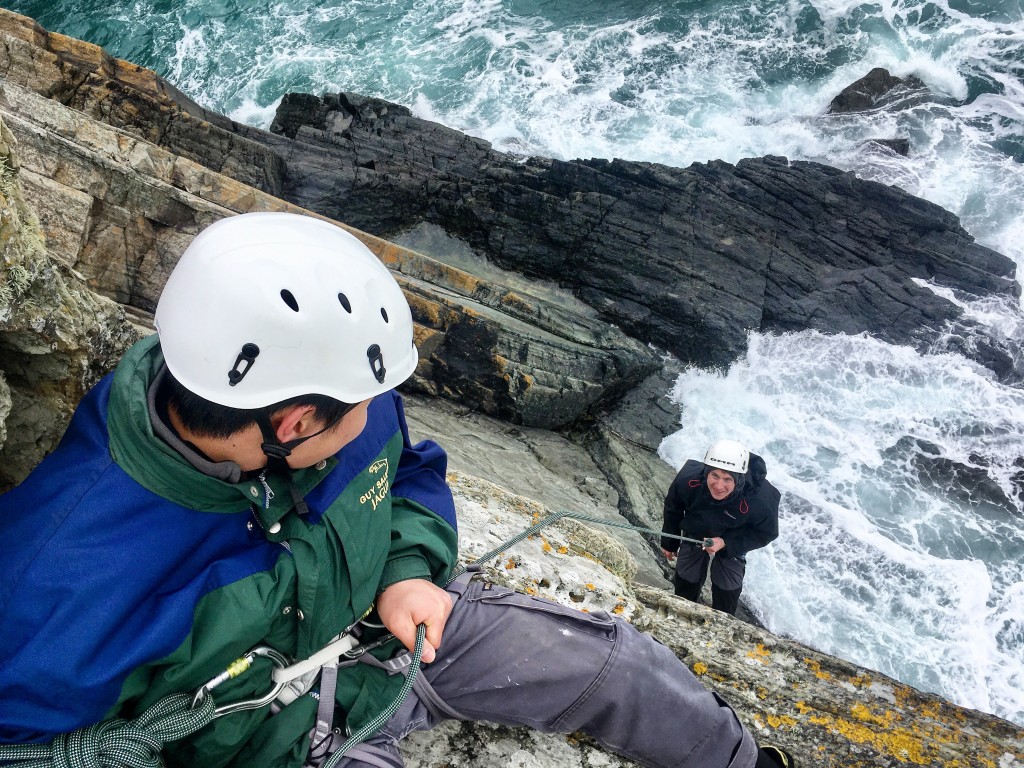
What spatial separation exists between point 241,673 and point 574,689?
1249 mm

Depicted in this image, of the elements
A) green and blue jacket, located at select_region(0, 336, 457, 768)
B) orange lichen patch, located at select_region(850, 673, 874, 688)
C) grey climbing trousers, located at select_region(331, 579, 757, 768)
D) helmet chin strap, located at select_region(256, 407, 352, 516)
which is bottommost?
orange lichen patch, located at select_region(850, 673, 874, 688)

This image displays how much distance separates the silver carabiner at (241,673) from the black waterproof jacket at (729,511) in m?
4.58

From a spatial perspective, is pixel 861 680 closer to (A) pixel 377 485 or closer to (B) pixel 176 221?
(A) pixel 377 485

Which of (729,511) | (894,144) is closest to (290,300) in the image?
(729,511)

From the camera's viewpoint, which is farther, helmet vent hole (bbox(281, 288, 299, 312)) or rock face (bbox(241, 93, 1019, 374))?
rock face (bbox(241, 93, 1019, 374))

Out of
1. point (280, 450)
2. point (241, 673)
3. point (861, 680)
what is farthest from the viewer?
point (861, 680)

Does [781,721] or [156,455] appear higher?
[156,455]

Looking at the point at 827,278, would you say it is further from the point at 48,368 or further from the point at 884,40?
the point at 48,368

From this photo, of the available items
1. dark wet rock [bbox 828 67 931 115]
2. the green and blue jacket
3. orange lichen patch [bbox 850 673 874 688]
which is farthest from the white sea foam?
dark wet rock [bbox 828 67 931 115]

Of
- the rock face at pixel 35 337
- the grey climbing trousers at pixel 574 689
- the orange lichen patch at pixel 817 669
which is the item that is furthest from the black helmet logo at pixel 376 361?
the orange lichen patch at pixel 817 669

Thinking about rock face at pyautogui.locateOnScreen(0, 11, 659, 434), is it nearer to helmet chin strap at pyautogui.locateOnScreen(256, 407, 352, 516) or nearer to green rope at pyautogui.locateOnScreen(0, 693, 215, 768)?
helmet chin strap at pyautogui.locateOnScreen(256, 407, 352, 516)

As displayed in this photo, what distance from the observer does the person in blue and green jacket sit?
6.68 ft

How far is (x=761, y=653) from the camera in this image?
4.18 m

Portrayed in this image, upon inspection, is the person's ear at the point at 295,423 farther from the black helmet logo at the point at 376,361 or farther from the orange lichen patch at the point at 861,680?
the orange lichen patch at the point at 861,680
